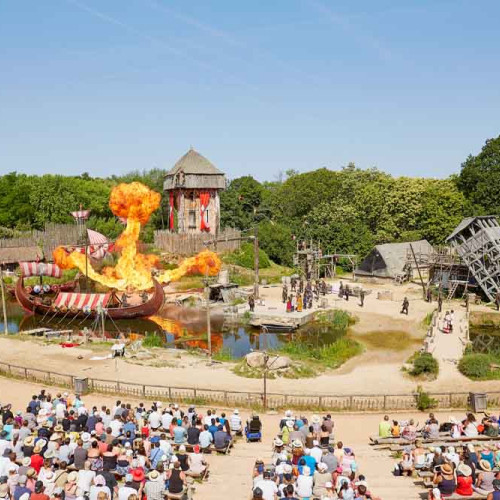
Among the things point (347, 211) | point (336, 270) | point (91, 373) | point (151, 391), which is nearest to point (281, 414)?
point (151, 391)

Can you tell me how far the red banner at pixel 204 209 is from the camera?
7919 cm

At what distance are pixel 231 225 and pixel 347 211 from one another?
72.1ft

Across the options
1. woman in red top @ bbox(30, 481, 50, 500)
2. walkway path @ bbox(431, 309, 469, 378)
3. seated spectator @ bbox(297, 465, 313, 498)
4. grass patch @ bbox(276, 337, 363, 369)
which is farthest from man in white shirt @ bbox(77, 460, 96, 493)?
walkway path @ bbox(431, 309, 469, 378)

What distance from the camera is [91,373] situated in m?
29.9

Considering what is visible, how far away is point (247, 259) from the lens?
68.3 meters

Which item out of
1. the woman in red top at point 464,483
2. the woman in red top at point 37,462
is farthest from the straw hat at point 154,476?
the woman in red top at point 464,483

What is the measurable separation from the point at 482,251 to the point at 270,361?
29.0 meters

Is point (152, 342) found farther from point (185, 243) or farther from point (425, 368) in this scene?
point (185, 243)

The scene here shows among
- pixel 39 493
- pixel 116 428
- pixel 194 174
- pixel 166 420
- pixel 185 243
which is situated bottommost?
pixel 166 420

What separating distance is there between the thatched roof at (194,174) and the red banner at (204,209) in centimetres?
132

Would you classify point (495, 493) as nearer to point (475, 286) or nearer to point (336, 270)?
point (475, 286)

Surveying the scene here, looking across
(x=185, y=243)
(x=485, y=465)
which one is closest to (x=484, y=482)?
(x=485, y=465)

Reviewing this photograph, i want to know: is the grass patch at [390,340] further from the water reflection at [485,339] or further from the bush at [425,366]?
the bush at [425,366]

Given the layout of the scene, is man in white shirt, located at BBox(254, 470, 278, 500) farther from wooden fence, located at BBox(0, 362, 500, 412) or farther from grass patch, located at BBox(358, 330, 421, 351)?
grass patch, located at BBox(358, 330, 421, 351)
